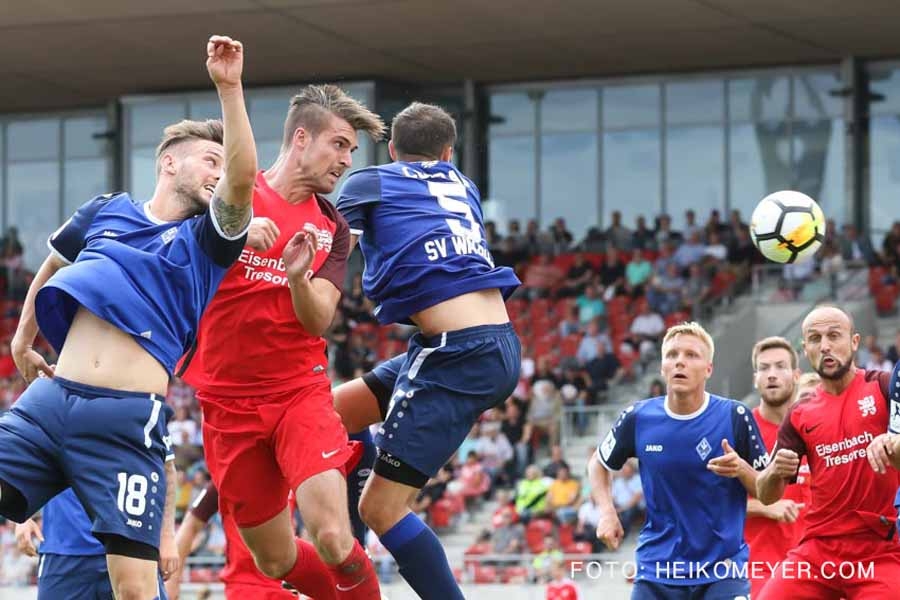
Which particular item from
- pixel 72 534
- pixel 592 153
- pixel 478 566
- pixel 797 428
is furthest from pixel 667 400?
pixel 592 153

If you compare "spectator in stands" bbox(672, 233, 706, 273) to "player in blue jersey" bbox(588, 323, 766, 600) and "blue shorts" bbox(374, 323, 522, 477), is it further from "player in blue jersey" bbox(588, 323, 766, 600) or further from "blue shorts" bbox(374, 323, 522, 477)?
"blue shorts" bbox(374, 323, 522, 477)

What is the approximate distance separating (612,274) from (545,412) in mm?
4686

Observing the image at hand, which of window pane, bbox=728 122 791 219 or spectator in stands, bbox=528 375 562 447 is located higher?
window pane, bbox=728 122 791 219

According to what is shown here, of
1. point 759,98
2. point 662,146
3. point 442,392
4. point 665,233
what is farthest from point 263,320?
point 662,146

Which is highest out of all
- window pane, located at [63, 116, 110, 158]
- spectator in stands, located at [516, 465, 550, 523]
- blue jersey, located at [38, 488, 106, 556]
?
window pane, located at [63, 116, 110, 158]

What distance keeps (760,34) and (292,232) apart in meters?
19.7

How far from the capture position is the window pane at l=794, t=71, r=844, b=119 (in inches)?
1076

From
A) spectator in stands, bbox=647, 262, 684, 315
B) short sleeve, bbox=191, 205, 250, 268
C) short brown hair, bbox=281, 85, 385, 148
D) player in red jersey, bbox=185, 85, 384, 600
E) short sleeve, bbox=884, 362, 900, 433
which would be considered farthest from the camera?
spectator in stands, bbox=647, 262, 684, 315

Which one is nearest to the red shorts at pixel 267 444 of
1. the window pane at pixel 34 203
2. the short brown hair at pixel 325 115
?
the short brown hair at pixel 325 115

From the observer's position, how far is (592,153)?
1149 inches

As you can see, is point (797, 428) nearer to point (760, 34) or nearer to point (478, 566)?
point (478, 566)

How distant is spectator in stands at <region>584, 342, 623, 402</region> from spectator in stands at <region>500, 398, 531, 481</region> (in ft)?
4.15

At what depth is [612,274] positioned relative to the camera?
1009 inches

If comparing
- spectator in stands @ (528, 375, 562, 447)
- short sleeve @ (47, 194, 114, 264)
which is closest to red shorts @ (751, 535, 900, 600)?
short sleeve @ (47, 194, 114, 264)
